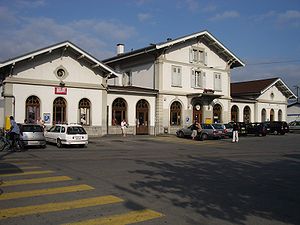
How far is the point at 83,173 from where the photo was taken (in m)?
11.5

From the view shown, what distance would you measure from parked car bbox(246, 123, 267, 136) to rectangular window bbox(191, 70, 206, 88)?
6675mm

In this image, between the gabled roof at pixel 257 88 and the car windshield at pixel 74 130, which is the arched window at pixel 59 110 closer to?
the car windshield at pixel 74 130

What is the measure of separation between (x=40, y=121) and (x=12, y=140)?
8656 mm

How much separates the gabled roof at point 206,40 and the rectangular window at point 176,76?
264 cm

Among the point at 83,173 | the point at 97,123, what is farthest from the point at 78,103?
the point at 83,173

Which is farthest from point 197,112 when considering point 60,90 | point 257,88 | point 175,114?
point 60,90

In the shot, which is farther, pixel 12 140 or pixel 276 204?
pixel 12 140

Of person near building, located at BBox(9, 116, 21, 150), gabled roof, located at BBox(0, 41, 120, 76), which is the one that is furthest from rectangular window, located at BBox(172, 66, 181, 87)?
person near building, located at BBox(9, 116, 21, 150)

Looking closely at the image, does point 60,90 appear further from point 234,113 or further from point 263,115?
point 263,115

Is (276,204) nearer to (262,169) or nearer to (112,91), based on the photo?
(262,169)

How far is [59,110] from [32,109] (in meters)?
2.20

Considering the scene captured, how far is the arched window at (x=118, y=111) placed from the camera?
33125 mm

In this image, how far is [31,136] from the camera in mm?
20672

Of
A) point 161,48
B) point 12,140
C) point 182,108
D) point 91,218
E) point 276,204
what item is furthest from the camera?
point 182,108
